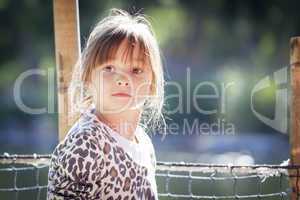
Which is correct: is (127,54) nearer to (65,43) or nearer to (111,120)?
(111,120)

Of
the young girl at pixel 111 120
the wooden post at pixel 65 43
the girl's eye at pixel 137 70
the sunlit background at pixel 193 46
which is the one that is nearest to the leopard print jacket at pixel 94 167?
the young girl at pixel 111 120

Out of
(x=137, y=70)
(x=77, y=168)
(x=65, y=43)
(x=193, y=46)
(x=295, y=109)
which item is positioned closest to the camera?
(x=77, y=168)

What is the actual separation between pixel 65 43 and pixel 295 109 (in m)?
0.64

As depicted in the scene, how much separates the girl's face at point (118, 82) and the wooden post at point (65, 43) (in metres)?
0.46

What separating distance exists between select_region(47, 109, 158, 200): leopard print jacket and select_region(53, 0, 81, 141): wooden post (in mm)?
469

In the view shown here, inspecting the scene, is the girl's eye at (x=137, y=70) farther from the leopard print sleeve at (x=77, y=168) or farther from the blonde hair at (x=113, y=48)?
the leopard print sleeve at (x=77, y=168)

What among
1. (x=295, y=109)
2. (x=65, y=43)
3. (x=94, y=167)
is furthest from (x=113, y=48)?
(x=295, y=109)

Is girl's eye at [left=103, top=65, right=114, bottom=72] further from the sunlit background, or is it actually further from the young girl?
the sunlit background

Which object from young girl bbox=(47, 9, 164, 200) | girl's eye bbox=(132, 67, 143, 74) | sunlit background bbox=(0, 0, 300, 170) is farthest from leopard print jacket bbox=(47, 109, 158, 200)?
sunlit background bbox=(0, 0, 300, 170)

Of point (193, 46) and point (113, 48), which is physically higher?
point (193, 46)

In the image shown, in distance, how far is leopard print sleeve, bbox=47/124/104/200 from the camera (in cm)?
94

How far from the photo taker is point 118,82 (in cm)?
101

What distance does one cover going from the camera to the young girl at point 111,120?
0.94 meters

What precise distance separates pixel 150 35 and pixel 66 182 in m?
0.31
